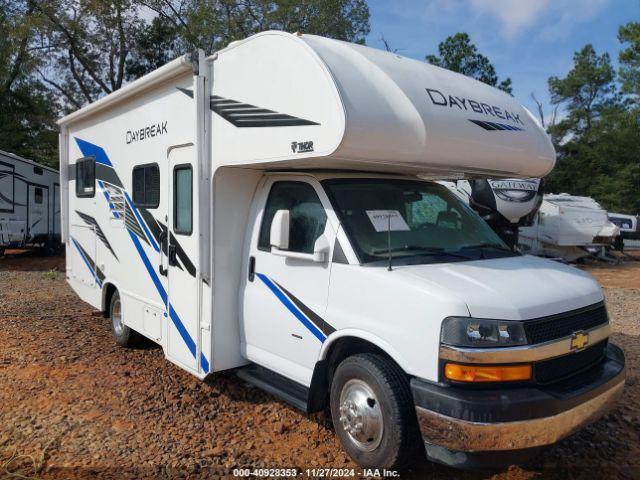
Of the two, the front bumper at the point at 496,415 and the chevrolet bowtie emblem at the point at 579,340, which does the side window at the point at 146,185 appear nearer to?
the front bumper at the point at 496,415

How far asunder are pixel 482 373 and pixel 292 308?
153 centimetres

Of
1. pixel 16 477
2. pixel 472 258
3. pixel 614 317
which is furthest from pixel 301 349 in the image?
pixel 614 317

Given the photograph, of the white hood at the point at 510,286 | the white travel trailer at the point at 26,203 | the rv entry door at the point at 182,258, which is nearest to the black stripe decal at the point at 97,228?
the rv entry door at the point at 182,258

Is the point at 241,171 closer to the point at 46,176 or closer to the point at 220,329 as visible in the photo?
the point at 220,329

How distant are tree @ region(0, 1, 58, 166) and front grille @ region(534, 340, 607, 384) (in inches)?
857

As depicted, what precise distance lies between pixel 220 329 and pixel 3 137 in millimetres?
22171

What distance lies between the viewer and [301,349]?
3957mm

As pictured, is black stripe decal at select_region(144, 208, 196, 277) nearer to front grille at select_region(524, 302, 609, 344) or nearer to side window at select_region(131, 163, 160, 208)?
side window at select_region(131, 163, 160, 208)

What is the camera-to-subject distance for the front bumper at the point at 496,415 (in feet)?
9.51

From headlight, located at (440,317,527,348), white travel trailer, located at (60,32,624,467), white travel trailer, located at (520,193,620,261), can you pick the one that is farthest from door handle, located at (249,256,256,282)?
white travel trailer, located at (520,193,620,261)

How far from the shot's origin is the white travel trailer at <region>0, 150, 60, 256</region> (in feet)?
50.5

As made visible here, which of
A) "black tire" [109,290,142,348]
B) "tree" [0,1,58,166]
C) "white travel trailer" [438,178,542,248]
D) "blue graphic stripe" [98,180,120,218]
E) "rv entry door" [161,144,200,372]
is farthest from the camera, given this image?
"tree" [0,1,58,166]

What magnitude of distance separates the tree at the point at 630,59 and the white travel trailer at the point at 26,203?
100 ft

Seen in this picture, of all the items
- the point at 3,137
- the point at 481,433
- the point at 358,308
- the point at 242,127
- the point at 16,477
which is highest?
the point at 3,137
